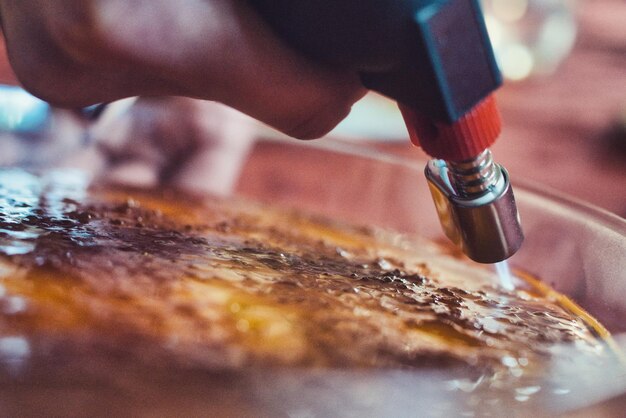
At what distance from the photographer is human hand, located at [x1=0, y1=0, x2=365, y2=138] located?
229 mm

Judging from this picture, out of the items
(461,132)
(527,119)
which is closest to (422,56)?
(461,132)

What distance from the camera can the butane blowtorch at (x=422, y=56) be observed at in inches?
8.8

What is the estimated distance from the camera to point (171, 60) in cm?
24

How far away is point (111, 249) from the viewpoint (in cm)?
26

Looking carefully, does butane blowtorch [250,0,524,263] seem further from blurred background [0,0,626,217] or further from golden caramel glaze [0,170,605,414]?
blurred background [0,0,626,217]

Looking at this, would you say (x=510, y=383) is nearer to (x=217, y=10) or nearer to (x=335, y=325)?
(x=335, y=325)

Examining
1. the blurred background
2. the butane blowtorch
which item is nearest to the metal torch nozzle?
the butane blowtorch

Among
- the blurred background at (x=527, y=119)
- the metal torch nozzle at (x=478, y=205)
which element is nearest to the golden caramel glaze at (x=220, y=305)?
the metal torch nozzle at (x=478, y=205)

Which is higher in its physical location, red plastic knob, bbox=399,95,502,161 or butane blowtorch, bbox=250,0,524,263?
butane blowtorch, bbox=250,0,524,263

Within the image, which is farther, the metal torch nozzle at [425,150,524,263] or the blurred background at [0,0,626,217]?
the blurred background at [0,0,626,217]

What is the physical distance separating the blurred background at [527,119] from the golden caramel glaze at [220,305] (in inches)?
7.3

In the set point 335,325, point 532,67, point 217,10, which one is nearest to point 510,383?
point 335,325

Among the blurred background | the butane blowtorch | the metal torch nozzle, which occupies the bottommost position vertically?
the blurred background

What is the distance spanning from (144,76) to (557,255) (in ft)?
0.93
